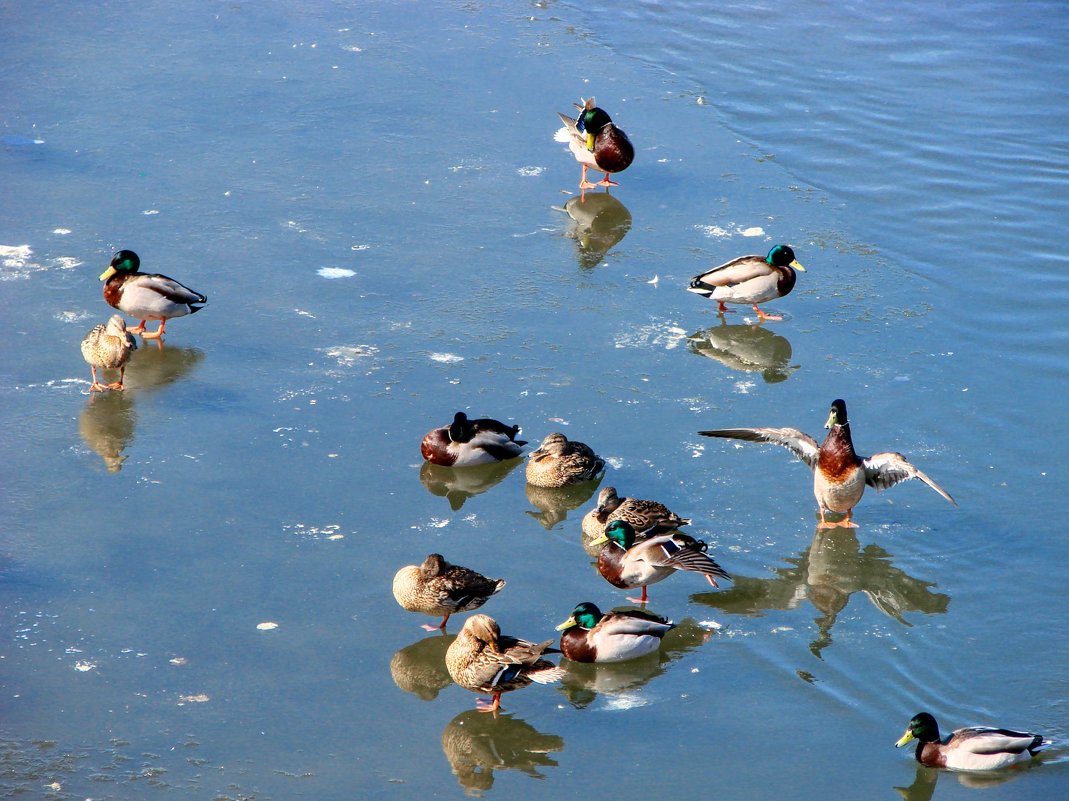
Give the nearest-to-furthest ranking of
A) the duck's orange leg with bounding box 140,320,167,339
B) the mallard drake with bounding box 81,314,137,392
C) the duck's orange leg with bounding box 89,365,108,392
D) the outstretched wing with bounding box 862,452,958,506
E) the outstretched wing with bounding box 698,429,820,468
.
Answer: the outstretched wing with bounding box 862,452,958,506 → the outstretched wing with bounding box 698,429,820,468 → the mallard drake with bounding box 81,314,137,392 → the duck's orange leg with bounding box 89,365,108,392 → the duck's orange leg with bounding box 140,320,167,339

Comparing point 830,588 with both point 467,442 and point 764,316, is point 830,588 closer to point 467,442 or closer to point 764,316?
point 467,442

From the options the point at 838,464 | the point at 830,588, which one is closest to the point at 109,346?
the point at 838,464

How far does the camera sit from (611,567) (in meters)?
6.91

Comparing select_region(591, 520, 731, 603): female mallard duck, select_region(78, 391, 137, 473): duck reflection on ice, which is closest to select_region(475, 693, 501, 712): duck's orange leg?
select_region(591, 520, 731, 603): female mallard duck

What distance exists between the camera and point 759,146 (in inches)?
481

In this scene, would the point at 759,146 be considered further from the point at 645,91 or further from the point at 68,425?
the point at 68,425

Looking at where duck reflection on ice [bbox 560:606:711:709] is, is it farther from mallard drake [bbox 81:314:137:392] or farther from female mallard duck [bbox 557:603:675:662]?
mallard drake [bbox 81:314:137:392]

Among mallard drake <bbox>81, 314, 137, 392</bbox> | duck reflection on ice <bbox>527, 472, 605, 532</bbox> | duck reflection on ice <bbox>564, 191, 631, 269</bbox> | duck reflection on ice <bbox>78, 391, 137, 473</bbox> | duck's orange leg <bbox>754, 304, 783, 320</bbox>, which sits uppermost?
duck reflection on ice <bbox>564, 191, 631, 269</bbox>

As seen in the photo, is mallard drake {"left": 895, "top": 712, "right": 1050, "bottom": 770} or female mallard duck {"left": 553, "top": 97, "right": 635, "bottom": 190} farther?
female mallard duck {"left": 553, "top": 97, "right": 635, "bottom": 190}

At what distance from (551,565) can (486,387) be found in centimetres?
187

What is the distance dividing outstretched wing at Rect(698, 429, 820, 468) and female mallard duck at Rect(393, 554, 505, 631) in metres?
1.85

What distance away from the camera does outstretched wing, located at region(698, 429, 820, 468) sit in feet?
25.3

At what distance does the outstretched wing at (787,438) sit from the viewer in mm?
7715

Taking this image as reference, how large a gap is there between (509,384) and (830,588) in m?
2.70
